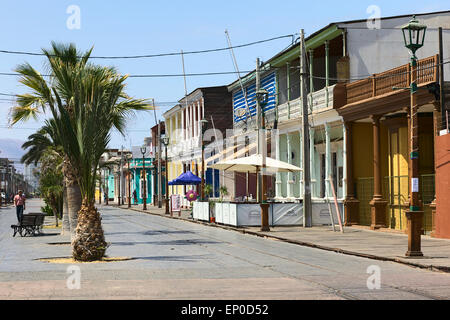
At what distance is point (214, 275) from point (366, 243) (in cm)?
913

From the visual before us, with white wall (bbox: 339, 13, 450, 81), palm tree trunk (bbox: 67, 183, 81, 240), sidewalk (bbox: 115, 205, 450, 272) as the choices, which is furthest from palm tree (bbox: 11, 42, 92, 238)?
white wall (bbox: 339, 13, 450, 81)

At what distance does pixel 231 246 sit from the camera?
2097 centimetres

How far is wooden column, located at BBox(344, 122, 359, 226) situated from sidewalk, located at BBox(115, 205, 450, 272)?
1298 millimetres

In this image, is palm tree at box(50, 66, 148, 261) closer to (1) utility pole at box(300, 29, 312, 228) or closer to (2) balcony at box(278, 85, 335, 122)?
(1) utility pole at box(300, 29, 312, 228)

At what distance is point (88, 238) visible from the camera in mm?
16469

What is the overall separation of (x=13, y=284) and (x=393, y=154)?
1968cm

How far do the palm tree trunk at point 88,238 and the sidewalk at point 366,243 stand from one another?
6.58 m

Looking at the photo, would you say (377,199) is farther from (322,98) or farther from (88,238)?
(88,238)

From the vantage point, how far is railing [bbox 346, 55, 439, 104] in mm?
23766

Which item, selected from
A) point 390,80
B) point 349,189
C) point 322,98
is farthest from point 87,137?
point 322,98

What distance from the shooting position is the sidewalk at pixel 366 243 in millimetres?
16438

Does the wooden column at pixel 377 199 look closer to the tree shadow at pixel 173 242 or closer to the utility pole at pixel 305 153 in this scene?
the utility pole at pixel 305 153
